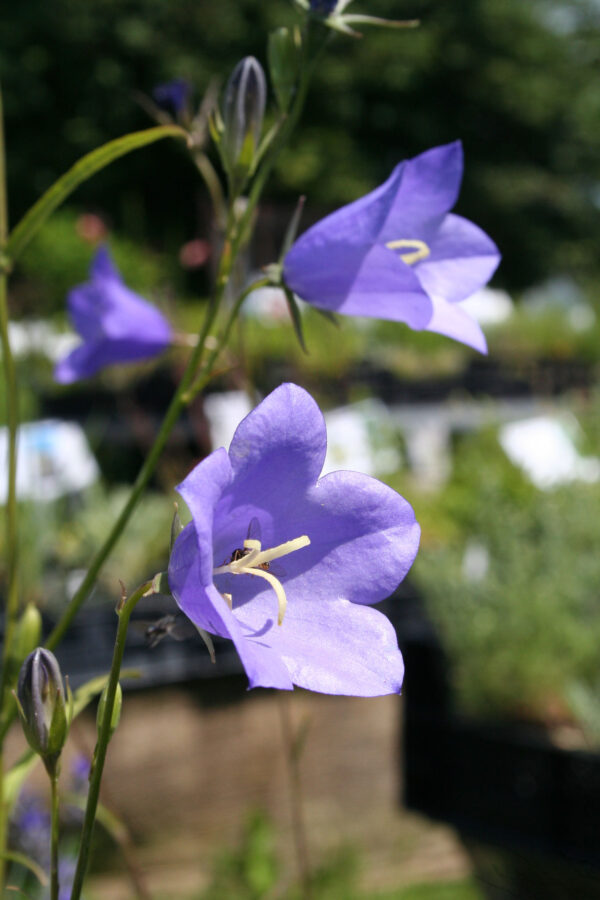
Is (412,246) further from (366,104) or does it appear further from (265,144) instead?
(366,104)

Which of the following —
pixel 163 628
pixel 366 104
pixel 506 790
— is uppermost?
pixel 163 628

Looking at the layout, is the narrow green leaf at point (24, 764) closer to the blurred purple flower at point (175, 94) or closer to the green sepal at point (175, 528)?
the green sepal at point (175, 528)

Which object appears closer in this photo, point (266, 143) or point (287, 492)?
point (287, 492)

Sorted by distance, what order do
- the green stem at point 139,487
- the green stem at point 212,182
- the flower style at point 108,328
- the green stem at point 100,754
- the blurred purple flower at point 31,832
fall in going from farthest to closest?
the blurred purple flower at point 31,832 < the flower style at point 108,328 < the green stem at point 212,182 < the green stem at point 139,487 < the green stem at point 100,754

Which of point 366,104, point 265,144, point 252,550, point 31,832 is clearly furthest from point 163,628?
point 366,104

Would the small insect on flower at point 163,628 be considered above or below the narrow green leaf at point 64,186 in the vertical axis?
below

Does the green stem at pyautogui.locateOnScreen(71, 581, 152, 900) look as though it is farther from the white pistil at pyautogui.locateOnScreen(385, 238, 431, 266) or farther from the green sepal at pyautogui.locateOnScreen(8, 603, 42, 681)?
the white pistil at pyautogui.locateOnScreen(385, 238, 431, 266)

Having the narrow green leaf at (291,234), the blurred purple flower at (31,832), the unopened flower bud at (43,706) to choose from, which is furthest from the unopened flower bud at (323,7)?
the blurred purple flower at (31,832)

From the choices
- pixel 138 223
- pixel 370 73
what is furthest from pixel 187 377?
pixel 370 73
